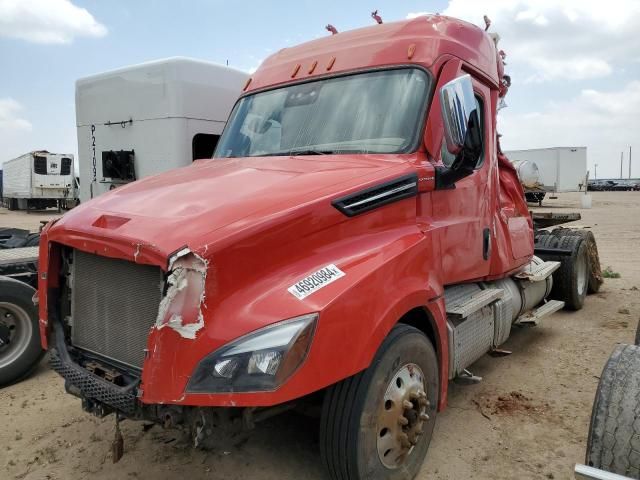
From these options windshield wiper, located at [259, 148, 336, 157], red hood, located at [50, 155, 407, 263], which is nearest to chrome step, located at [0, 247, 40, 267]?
red hood, located at [50, 155, 407, 263]

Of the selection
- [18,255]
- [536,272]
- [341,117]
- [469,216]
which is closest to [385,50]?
[341,117]

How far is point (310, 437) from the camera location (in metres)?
3.93

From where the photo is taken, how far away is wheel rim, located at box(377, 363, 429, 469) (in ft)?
9.97

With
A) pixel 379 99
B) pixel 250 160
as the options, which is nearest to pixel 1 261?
pixel 250 160

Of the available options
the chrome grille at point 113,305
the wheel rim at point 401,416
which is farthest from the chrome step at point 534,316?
the chrome grille at point 113,305

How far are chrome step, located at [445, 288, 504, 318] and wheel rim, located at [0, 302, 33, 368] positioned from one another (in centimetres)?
401

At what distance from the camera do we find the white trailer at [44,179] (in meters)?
30.3

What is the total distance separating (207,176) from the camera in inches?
139

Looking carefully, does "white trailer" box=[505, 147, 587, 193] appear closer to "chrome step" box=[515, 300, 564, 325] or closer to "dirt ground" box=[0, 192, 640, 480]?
"chrome step" box=[515, 300, 564, 325]

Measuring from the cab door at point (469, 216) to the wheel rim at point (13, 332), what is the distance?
4034 millimetres

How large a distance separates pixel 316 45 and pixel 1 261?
3.86 metres

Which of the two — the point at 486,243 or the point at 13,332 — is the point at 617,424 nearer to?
the point at 486,243

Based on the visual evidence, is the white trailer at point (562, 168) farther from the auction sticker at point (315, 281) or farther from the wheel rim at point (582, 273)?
the auction sticker at point (315, 281)

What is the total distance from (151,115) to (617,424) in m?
6.21
